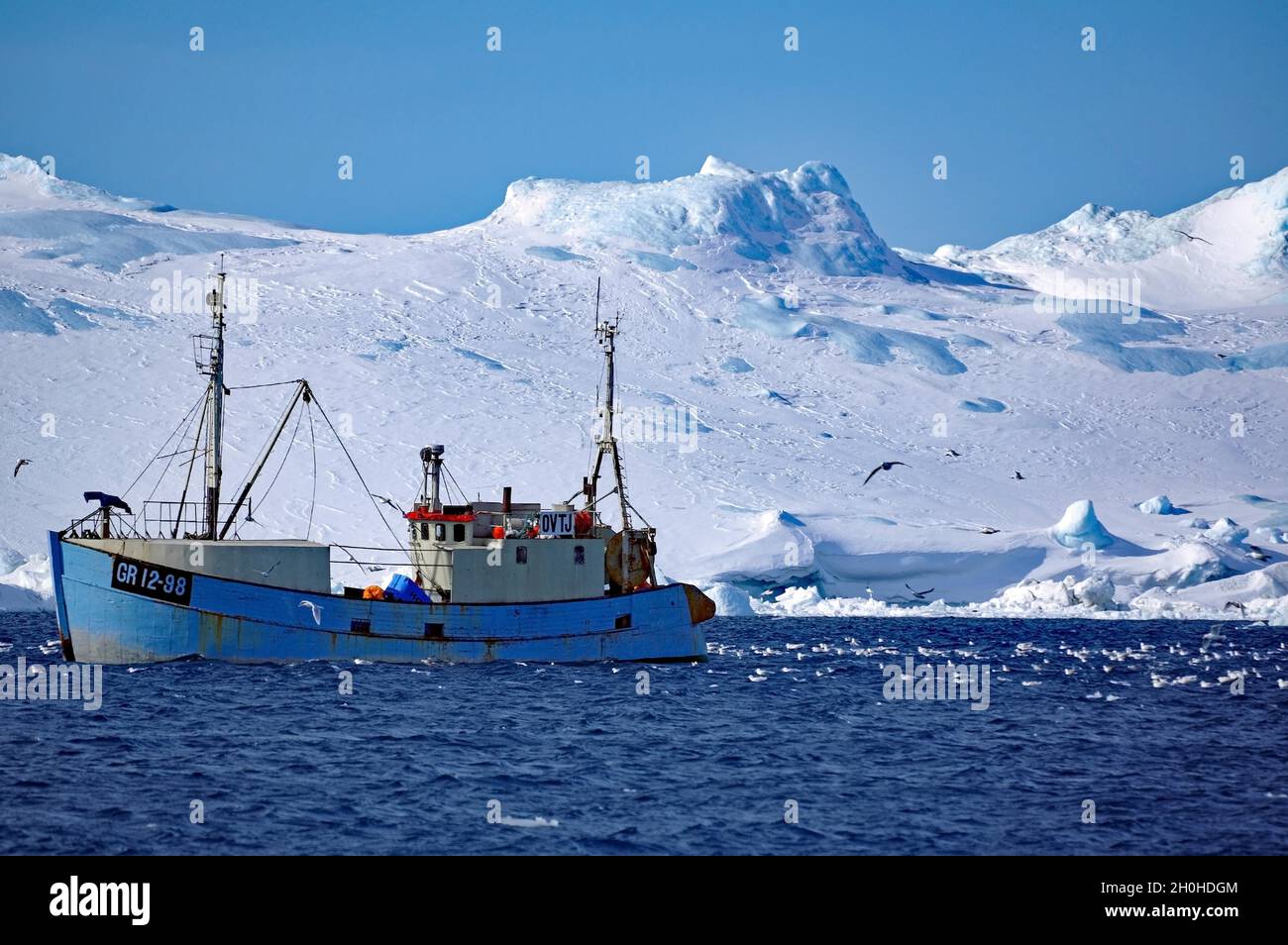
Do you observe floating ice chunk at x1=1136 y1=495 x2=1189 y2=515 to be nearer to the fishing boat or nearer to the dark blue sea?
the dark blue sea

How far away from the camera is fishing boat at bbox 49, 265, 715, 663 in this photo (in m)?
32.4

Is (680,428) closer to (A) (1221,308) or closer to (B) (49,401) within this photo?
(B) (49,401)

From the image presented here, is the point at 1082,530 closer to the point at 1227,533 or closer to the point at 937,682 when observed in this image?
the point at 1227,533

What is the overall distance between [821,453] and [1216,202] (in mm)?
74864

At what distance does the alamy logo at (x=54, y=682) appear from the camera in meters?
29.5

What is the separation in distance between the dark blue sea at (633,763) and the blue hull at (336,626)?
51cm

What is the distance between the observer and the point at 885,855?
1795 centimetres

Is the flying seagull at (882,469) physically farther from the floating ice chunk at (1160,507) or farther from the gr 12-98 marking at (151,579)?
the gr 12-98 marking at (151,579)

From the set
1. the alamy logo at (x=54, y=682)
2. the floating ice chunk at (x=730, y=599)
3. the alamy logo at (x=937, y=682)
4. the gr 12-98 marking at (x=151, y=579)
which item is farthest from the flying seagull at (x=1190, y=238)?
the alamy logo at (x=54, y=682)

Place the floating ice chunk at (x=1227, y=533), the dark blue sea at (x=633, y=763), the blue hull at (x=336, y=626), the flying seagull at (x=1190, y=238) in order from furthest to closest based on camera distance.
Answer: the flying seagull at (x=1190, y=238)
the floating ice chunk at (x=1227, y=533)
the blue hull at (x=336, y=626)
the dark blue sea at (x=633, y=763)

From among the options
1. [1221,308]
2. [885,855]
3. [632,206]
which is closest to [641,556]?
[885,855]

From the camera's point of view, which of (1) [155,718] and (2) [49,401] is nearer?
(1) [155,718]
